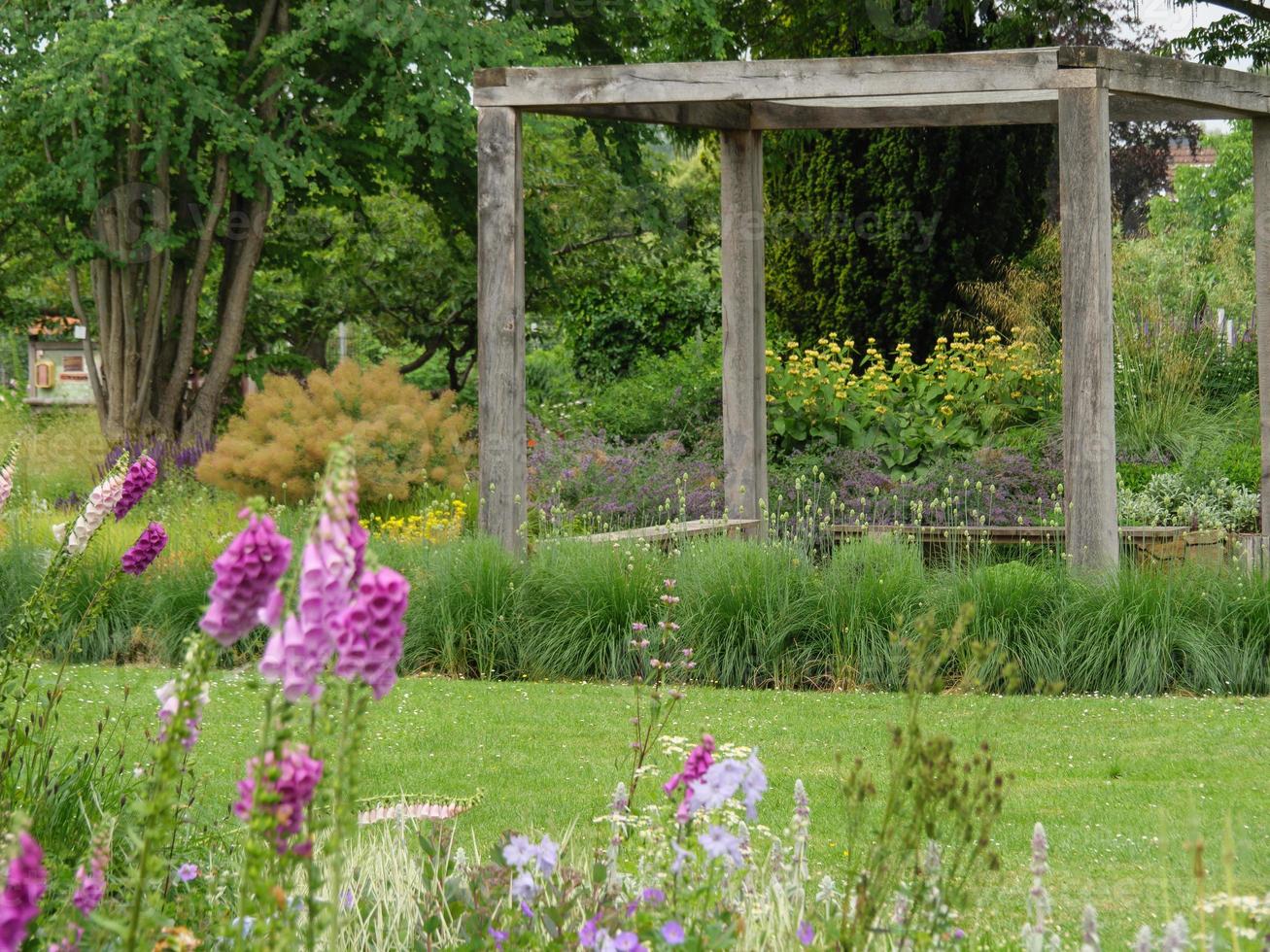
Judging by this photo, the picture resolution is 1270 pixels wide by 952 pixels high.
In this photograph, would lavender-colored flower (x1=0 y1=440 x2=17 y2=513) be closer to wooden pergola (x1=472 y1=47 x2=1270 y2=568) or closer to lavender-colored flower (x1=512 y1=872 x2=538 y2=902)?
lavender-colored flower (x1=512 y1=872 x2=538 y2=902)

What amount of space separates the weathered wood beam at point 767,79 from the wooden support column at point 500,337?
0.20m

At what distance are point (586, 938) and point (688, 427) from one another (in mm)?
9500

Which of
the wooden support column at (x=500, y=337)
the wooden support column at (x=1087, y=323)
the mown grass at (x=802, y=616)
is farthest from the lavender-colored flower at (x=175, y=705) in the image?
the wooden support column at (x=1087, y=323)

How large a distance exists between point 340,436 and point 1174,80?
556 centimetres

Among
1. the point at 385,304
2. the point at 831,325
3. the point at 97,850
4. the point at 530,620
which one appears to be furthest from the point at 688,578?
the point at 385,304

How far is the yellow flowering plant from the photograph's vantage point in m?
10.7

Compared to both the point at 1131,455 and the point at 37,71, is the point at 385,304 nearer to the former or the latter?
the point at 37,71

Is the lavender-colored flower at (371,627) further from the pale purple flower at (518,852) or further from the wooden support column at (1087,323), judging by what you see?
the wooden support column at (1087,323)

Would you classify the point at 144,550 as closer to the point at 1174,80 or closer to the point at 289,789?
the point at 289,789

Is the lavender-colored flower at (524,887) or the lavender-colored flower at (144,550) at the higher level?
the lavender-colored flower at (144,550)

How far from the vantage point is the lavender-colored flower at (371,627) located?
61.5 inches

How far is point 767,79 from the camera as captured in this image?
24.9 ft

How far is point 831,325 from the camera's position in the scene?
1417cm

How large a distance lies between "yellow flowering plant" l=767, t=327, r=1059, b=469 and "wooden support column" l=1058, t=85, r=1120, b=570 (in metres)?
3.32
